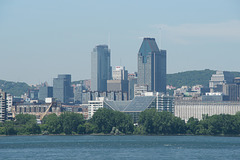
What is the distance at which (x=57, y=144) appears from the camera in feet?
550

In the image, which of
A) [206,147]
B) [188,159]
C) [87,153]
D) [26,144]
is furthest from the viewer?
[26,144]

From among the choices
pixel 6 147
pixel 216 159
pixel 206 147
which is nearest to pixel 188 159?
pixel 216 159

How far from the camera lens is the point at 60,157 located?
427 ft

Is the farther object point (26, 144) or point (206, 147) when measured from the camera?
point (26, 144)

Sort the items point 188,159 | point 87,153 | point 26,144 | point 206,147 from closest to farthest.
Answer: point 188,159
point 87,153
point 206,147
point 26,144

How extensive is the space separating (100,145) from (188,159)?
4106 centimetres

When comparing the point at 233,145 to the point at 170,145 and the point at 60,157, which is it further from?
the point at 60,157

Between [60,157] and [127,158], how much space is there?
1221 cm

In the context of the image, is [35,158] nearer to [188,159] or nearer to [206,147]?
[188,159]

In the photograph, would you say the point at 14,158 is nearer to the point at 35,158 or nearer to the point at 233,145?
the point at 35,158

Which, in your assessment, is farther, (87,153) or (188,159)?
(87,153)

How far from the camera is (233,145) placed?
16475 cm

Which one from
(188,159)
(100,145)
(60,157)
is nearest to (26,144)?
(100,145)

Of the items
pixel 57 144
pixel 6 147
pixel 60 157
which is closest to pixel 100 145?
pixel 57 144
